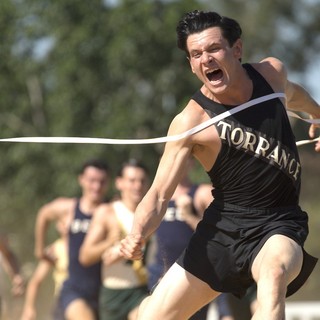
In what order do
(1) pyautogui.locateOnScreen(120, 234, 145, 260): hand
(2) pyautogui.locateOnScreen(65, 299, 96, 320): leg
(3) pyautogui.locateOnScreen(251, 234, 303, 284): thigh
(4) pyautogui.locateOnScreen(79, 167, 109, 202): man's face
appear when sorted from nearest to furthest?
(3) pyautogui.locateOnScreen(251, 234, 303, 284): thigh → (1) pyautogui.locateOnScreen(120, 234, 145, 260): hand → (2) pyautogui.locateOnScreen(65, 299, 96, 320): leg → (4) pyautogui.locateOnScreen(79, 167, 109, 202): man's face

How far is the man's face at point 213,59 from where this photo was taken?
299 inches

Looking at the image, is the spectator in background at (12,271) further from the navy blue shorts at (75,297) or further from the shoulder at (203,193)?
the shoulder at (203,193)

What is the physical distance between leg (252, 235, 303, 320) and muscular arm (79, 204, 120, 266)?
5.18m

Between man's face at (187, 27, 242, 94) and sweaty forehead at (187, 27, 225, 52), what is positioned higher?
sweaty forehead at (187, 27, 225, 52)

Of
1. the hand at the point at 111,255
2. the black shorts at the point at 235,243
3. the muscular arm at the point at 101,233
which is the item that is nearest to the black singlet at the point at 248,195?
the black shorts at the point at 235,243

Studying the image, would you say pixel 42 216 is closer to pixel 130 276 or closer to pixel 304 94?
pixel 130 276

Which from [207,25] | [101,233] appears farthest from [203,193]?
[207,25]

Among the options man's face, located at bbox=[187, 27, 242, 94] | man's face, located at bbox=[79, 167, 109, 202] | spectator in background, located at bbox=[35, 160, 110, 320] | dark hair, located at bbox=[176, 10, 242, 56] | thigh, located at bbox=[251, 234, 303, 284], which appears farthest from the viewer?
man's face, located at bbox=[79, 167, 109, 202]

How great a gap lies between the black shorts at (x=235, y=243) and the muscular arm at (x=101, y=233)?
4.78 m

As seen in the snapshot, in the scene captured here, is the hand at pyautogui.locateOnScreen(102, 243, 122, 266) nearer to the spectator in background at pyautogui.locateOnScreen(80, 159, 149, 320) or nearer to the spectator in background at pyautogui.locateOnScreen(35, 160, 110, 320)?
the spectator in background at pyautogui.locateOnScreen(80, 159, 149, 320)

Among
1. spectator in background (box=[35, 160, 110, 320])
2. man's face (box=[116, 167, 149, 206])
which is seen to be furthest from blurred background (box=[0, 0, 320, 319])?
man's face (box=[116, 167, 149, 206])

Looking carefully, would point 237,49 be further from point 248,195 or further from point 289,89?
point 248,195

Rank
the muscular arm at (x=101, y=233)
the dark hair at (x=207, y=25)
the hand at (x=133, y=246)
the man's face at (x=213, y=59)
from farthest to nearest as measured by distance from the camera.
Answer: the muscular arm at (x=101, y=233)
the dark hair at (x=207, y=25)
the man's face at (x=213, y=59)
the hand at (x=133, y=246)

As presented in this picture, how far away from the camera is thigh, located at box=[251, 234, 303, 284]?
723 centimetres
